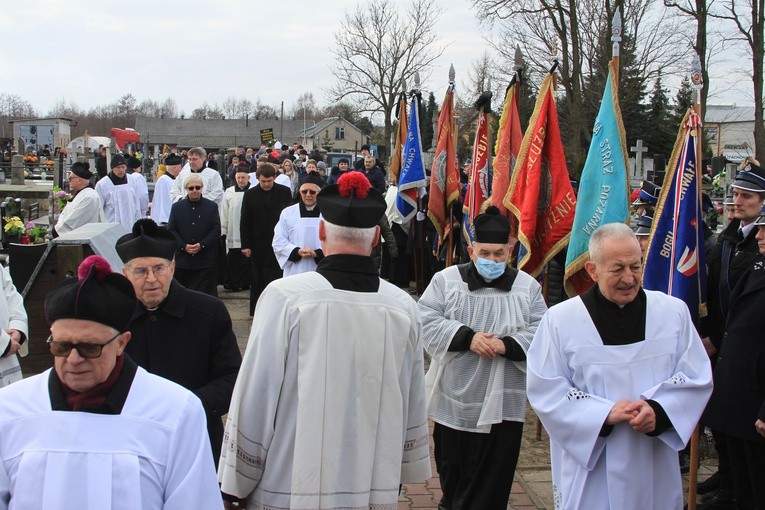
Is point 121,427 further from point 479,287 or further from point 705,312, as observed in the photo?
point 705,312

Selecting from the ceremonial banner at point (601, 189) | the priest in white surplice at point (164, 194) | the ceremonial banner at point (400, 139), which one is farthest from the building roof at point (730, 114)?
the ceremonial banner at point (601, 189)

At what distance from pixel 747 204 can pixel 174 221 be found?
20.6 feet

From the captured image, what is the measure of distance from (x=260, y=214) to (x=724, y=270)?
6.10 m

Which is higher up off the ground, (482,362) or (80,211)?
(80,211)

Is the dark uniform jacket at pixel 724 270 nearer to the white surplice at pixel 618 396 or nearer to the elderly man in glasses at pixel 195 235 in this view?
the white surplice at pixel 618 396

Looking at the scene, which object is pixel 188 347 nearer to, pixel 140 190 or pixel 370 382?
pixel 370 382

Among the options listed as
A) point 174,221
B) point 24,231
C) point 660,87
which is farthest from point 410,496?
point 660,87

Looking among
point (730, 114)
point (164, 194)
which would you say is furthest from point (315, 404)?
point (730, 114)

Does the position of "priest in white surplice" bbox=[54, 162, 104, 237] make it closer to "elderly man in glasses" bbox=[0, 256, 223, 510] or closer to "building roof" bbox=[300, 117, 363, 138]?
"elderly man in glasses" bbox=[0, 256, 223, 510]

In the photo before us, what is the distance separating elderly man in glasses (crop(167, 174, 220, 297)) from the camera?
971 centimetres

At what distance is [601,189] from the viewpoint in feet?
22.4

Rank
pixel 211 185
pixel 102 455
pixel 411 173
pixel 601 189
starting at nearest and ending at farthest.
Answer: pixel 102 455 < pixel 601 189 < pixel 411 173 < pixel 211 185

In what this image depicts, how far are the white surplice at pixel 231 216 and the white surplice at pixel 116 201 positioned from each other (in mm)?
1699

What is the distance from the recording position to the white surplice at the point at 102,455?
8.14 ft
